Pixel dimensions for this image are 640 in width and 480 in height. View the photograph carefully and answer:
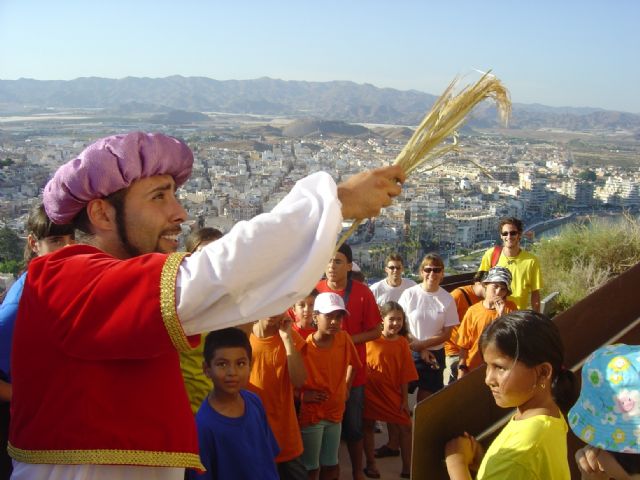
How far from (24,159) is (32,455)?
13316mm

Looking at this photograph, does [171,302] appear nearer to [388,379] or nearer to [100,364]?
[100,364]

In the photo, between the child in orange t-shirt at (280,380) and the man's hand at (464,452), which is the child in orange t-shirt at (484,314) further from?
the man's hand at (464,452)

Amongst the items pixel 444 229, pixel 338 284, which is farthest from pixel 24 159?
pixel 338 284

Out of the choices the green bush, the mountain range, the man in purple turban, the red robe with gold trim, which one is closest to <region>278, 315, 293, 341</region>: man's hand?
the man in purple turban

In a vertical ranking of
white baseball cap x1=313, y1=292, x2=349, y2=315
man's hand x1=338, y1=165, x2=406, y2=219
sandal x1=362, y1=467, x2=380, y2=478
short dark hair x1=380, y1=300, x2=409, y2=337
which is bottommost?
sandal x1=362, y1=467, x2=380, y2=478

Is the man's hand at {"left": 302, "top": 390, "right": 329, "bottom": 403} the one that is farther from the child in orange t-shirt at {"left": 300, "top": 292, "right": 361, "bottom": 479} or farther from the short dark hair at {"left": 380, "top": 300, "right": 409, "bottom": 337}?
the short dark hair at {"left": 380, "top": 300, "right": 409, "bottom": 337}

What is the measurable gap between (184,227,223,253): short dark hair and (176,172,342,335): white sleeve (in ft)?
9.23

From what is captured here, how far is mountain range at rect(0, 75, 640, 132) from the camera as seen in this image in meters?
28.5

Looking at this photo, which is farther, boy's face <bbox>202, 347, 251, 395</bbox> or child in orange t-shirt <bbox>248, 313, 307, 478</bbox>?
child in orange t-shirt <bbox>248, 313, 307, 478</bbox>

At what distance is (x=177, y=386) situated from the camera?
1780 millimetres

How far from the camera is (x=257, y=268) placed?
4.78 ft

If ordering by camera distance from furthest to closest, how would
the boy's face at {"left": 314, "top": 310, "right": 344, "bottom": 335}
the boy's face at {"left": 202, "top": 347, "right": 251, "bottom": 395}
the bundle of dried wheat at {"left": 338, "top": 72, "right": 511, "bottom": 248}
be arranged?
the boy's face at {"left": 314, "top": 310, "right": 344, "bottom": 335}, the boy's face at {"left": 202, "top": 347, "right": 251, "bottom": 395}, the bundle of dried wheat at {"left": 338, "top": 72, "right": 511, "bottom": 248}

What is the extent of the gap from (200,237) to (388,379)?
1816mm

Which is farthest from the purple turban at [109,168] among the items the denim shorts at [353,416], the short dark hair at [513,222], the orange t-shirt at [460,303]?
the short dark hair at [513,222]
